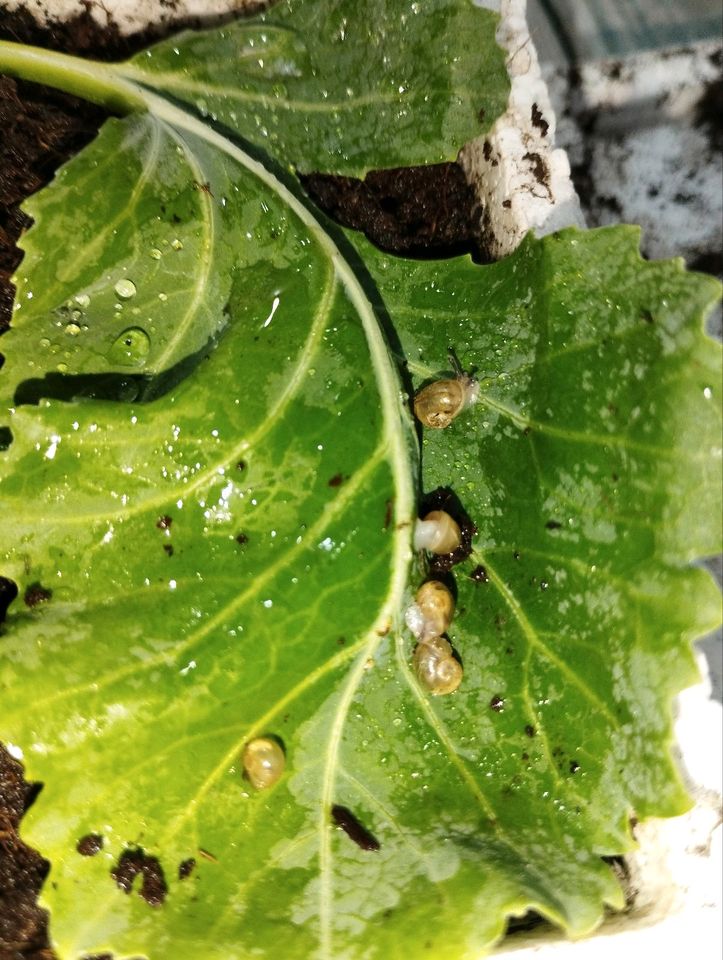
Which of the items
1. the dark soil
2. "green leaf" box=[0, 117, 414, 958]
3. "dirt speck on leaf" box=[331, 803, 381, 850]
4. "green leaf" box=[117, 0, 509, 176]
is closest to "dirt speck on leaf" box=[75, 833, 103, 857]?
"green leaf" box=[0, 117, 414, 958]

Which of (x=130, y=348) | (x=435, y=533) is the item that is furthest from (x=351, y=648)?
(x=130, y=348)

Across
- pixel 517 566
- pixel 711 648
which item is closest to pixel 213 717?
pixel 517 566

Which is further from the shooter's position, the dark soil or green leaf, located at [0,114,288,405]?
the dark soil

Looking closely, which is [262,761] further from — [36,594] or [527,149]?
[527,149]

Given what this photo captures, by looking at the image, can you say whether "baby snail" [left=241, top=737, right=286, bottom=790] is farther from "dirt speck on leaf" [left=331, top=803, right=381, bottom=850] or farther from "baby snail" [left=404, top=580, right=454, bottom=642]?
"baby snail" [left=404, top=580, right=454, bottom=642]

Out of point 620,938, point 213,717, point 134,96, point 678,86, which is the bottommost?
point 620,938

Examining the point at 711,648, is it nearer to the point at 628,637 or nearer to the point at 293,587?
the point at 628,637
